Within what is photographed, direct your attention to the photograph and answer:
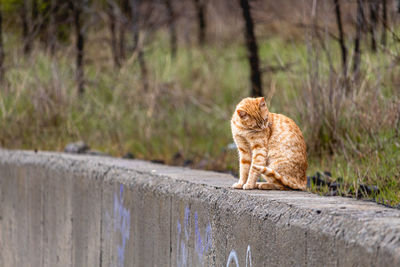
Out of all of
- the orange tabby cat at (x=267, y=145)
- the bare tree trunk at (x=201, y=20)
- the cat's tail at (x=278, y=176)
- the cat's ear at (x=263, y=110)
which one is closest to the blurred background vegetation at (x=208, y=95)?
the cat's tail at (x=278, y=176)

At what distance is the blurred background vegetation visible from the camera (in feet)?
15.4

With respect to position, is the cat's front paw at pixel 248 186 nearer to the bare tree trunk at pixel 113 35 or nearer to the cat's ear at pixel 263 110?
the cat's ear at pixel 263 110

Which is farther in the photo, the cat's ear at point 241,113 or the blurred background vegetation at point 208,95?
the blurred background vegetation at point 208,95

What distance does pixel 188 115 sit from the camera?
7719 mm

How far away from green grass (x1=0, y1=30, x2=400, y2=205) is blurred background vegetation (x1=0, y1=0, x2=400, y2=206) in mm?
14

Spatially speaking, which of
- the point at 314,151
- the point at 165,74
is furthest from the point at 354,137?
the point at 165,74

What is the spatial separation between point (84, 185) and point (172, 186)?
1.26 meters

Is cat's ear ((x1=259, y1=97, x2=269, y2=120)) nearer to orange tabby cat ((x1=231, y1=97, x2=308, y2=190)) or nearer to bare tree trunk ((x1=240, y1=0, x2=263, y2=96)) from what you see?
orange tabby cat ((x1=231, y1=97, x2=308, y2=190))

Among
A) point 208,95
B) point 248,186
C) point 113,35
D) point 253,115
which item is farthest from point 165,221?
point 208,95

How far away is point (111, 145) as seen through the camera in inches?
253

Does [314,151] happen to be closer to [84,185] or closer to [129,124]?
[84,185]

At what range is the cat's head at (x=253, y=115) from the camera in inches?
119

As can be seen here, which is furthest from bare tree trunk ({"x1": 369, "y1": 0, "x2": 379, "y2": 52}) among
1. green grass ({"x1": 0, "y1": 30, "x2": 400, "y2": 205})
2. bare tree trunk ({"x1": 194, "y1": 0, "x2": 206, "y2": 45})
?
bare tree trunk ({"x1": 194, "y1": 0, "x2": 206, "y2": 45})

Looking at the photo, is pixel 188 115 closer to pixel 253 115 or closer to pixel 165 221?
pixel 165 221
